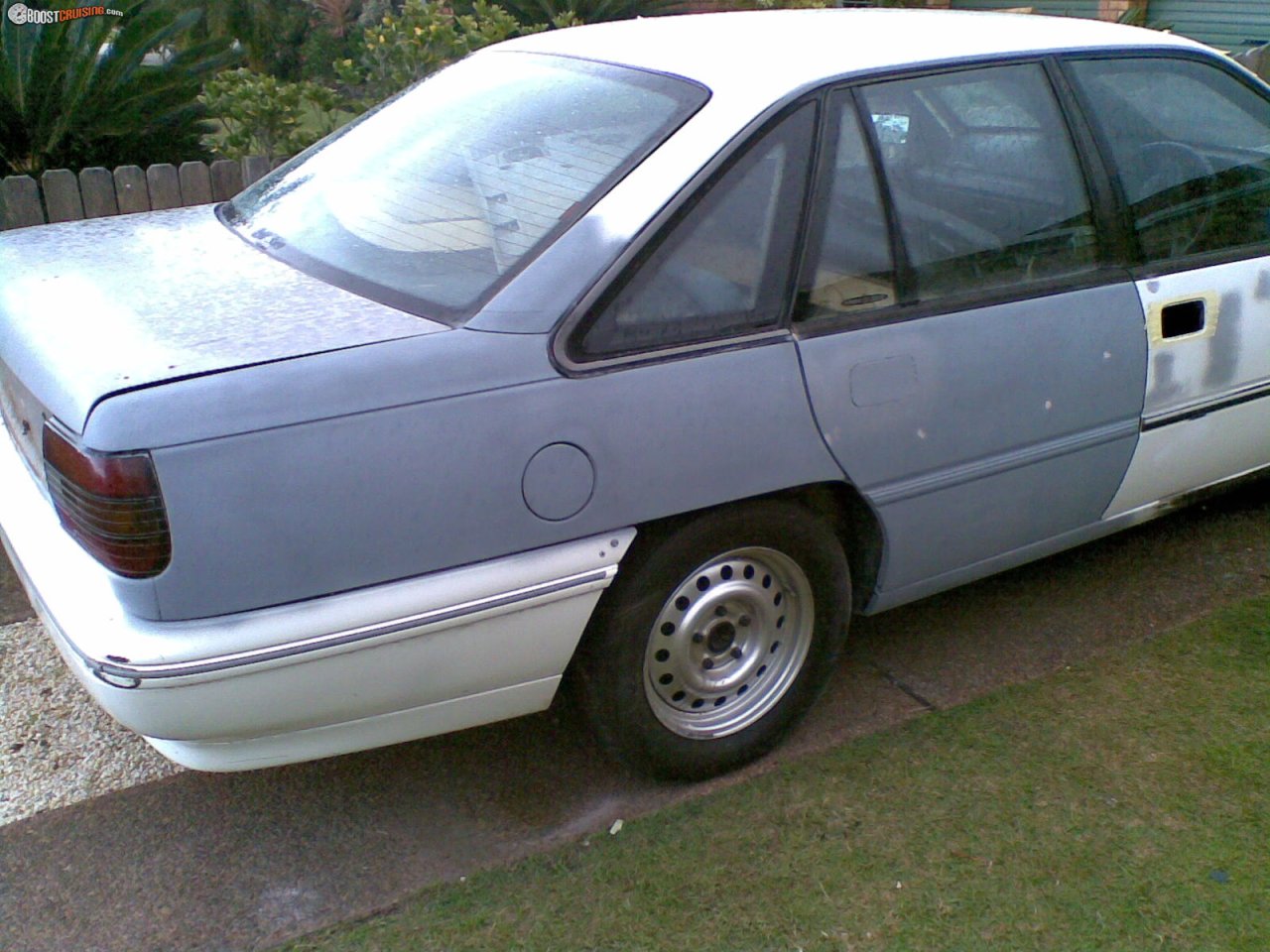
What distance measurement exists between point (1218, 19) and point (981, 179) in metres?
10.2

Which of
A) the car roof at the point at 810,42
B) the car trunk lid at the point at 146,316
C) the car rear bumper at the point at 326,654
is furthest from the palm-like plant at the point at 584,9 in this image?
the car rear bumper at the point at 326,654

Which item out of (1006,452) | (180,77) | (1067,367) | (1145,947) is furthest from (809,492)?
(180,77)

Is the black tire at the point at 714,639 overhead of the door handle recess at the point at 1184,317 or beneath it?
beneath

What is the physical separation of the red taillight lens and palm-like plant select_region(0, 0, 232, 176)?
470cm

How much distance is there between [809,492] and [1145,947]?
1.19 metres

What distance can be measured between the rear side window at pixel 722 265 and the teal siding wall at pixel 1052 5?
1126 cm

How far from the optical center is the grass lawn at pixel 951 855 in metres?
2.57

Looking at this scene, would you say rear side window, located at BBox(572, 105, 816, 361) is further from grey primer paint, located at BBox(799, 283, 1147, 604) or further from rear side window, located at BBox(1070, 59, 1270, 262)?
rear side window, located at BBox(1070, 59, 1270, 262)

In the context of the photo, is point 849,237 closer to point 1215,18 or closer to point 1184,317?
point 1184,317

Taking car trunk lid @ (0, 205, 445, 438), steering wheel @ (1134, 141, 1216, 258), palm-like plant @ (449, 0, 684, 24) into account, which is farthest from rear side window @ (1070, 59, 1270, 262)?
palm-like plant @ (449, 0, 684, 24)

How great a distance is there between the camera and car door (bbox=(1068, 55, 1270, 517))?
11.2 ft

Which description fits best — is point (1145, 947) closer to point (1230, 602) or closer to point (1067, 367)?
point (1067, 367)

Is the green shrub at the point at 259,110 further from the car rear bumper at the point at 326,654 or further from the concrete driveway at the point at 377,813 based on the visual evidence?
the car rear bumper at the point at 326,654

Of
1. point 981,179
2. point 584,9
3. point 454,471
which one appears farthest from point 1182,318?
point 584,9
